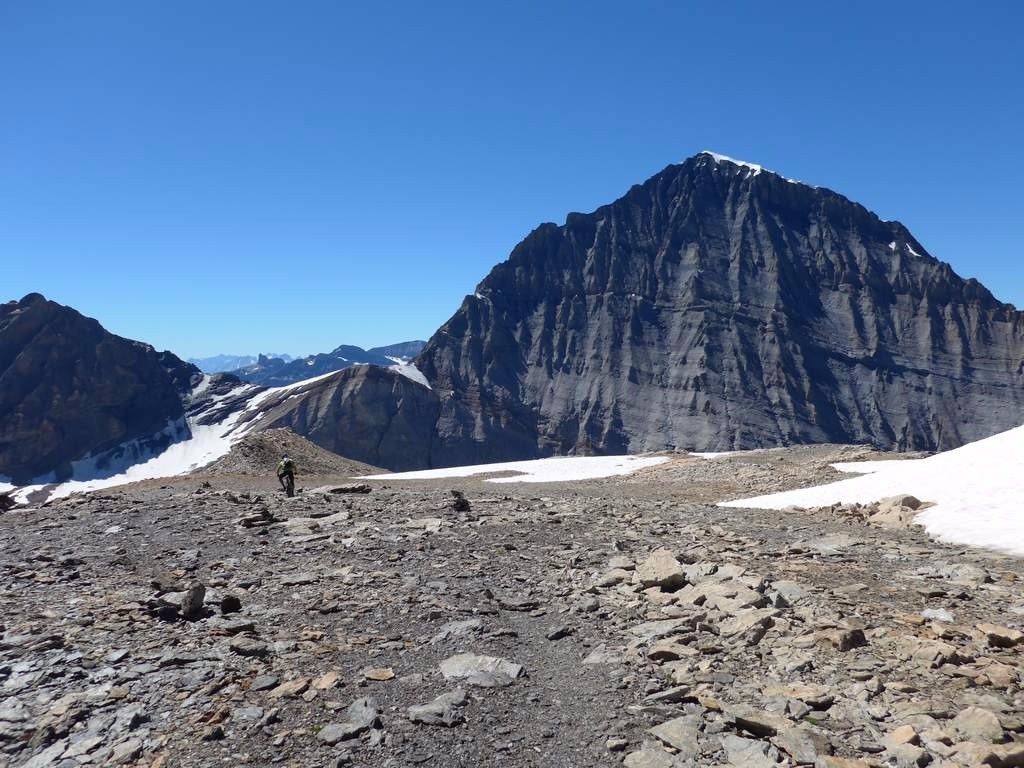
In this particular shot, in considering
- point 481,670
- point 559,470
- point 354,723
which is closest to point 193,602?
point 354,723

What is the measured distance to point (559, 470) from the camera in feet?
141

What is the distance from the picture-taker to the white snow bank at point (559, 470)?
3903 centimetres

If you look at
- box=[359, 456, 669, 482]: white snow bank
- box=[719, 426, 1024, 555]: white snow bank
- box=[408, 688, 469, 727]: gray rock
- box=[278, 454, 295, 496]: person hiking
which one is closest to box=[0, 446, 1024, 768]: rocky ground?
box=[408, 688, 469, 727]: gray rock

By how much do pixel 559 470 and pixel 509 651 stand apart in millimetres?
34906

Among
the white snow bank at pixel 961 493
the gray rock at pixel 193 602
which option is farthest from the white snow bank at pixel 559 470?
the gray rock at pixel 193 602

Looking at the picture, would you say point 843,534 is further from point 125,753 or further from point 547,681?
point 125,753

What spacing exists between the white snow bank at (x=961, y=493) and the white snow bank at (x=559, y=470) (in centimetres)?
1692

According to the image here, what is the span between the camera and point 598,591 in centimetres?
1065

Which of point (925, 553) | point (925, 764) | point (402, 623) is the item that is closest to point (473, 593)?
point (402, 623)

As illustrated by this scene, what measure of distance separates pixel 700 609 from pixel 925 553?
6.72 meters

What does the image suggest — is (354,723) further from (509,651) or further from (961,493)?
(961,493)

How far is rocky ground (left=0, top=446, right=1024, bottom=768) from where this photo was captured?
19.8 feet

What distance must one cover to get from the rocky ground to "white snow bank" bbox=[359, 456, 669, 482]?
23873mm

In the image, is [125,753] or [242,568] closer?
[125,753]
